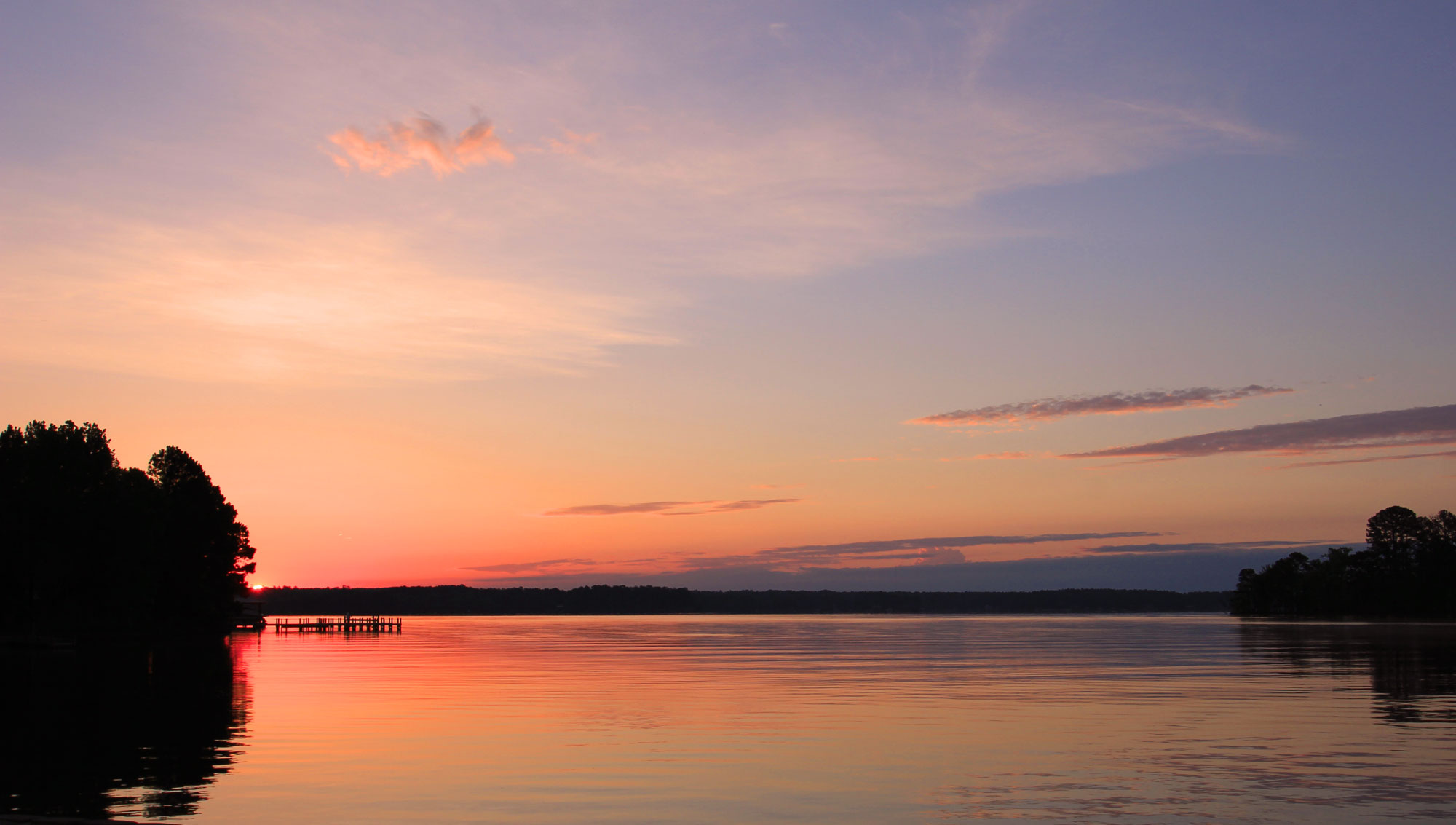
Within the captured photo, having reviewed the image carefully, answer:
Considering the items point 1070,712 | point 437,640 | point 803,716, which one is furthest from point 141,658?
point 1070,712

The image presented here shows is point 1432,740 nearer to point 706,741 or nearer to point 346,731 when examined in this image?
point 706,741

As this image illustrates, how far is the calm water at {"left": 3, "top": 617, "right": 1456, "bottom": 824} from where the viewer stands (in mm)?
18719

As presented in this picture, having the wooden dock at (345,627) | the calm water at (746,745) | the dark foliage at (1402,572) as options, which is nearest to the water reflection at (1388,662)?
the calm water at (746,745)

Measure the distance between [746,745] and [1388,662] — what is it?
48366 millimetres

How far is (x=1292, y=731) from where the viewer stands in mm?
28203

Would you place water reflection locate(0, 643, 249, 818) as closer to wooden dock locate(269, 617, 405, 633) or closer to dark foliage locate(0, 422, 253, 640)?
dark foliage locate(0, 422, 253, 640)

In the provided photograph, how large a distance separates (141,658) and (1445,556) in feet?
595

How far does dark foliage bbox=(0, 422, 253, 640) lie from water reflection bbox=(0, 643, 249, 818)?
35.9 metres

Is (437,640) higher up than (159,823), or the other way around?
(159,823)

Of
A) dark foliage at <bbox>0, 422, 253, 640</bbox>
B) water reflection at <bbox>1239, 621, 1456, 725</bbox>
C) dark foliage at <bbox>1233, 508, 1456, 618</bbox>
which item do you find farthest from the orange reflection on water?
dark foliage at <bbox>1233, 508, 1456, 618</bbox>

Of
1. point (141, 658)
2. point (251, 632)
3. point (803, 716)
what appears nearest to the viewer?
point (803, 716)

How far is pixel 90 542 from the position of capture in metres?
86.8

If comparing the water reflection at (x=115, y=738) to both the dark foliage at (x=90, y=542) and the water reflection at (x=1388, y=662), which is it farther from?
the dark foliage at (x=90, y=542)

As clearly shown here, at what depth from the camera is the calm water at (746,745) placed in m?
18.7
